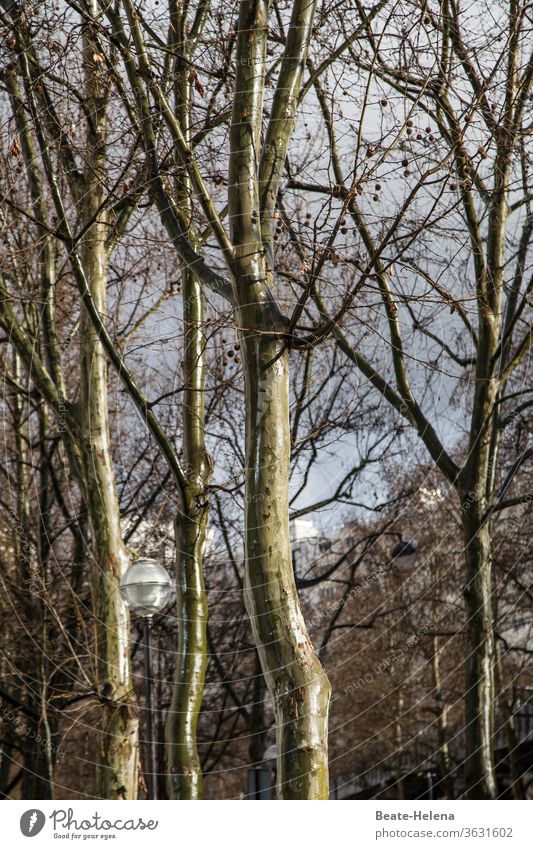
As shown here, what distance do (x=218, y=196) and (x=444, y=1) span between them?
2.84 m

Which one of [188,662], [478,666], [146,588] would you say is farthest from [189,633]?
[478,666]

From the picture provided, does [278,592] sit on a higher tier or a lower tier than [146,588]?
lower

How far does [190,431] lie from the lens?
23.2 feet

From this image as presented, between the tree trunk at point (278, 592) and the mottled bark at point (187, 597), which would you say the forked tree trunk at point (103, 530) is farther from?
the tree trunk at point (278, 592)

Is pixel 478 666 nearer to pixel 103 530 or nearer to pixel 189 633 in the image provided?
pixel 189 633

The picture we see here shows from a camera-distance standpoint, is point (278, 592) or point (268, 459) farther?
point (268, 459)

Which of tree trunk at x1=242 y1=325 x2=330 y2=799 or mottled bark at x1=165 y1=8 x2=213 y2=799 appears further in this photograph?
mottled bark at x1=165 y1=8 x2=213 y2=799

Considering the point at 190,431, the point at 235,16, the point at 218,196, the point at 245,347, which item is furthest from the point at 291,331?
the point at 218,196

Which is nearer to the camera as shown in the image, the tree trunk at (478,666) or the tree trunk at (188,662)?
the tree trunk at (188,662)

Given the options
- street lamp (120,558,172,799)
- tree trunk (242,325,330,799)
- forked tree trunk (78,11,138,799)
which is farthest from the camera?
forked tree trunk (78,11,138,799)

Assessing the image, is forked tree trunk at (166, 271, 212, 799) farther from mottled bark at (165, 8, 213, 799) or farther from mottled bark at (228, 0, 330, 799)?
mottled bark at (228, 0, 330, 799)

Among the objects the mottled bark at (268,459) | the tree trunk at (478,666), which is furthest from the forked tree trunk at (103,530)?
the tree trunk at (478,666)

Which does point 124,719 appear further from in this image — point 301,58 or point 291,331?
point 301,58

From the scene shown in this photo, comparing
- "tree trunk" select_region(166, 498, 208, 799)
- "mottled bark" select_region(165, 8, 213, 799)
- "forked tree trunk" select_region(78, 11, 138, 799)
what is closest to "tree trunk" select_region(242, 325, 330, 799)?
"mottled bark" select_region(165, 8, 213, 799)
